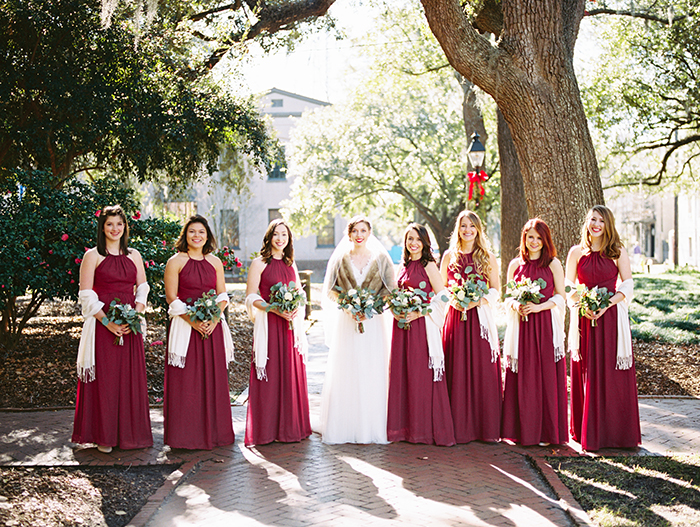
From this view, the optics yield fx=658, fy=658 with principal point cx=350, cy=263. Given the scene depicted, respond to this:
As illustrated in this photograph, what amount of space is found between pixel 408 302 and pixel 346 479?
1.82 m

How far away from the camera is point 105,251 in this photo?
6.34 meters

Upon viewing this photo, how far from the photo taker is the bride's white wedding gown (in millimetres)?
6633

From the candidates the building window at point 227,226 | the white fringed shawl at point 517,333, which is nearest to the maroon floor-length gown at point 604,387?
the white fringed shawl at point 517,333

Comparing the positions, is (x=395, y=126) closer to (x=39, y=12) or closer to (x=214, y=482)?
(x=39, y=12)

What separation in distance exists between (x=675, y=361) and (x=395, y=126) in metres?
19.0

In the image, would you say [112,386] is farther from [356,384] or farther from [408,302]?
[408,302]

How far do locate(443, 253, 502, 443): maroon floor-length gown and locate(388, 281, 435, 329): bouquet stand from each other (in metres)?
0.48

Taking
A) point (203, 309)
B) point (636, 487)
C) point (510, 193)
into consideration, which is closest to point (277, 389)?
point (203, 309)

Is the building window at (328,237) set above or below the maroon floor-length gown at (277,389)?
above

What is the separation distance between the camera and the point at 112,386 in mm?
6285

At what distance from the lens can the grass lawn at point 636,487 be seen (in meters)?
4.76

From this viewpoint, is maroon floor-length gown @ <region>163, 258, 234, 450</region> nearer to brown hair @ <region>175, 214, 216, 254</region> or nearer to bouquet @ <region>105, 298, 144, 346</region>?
brown hair @ <region>175, 214, 216, 254</region>

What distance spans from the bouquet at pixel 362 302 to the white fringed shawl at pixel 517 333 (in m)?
1.32

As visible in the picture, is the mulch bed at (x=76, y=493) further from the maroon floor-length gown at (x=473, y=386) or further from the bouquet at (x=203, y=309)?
the maroon floor-length gown at (x=473, y=386)
